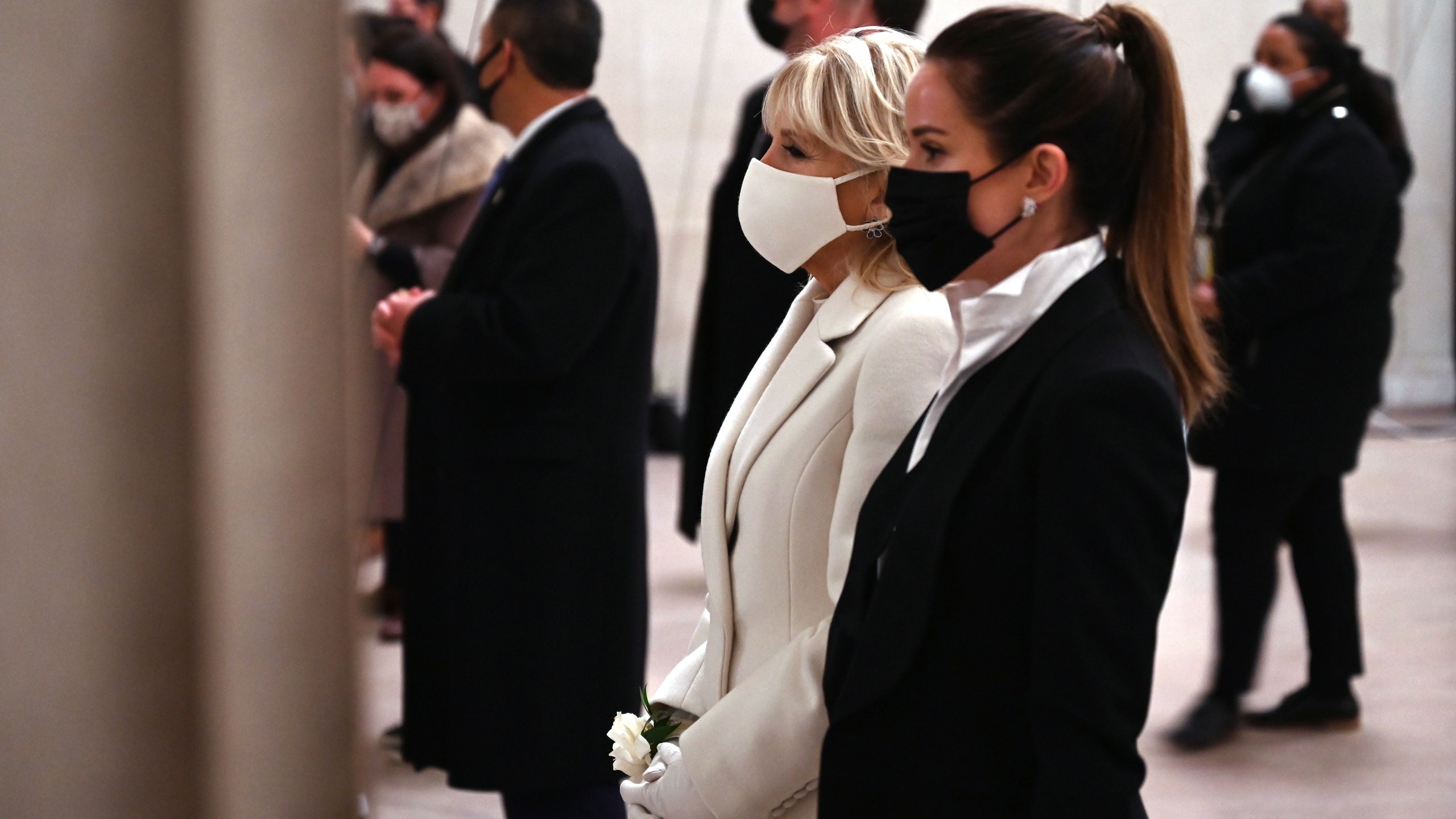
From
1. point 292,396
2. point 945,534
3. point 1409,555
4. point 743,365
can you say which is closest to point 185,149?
point 292,396

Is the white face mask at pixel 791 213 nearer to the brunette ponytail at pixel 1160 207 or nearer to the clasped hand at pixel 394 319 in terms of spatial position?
the brunette ponytail at pixel 1160 207

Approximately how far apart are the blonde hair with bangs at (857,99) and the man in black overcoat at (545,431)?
3.43 feet

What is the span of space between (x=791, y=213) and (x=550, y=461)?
3.74 feet

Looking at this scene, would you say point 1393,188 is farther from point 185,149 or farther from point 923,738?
point 185,149

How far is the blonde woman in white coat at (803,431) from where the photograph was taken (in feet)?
5.25

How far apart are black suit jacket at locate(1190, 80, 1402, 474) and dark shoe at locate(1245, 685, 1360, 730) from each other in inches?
25.6

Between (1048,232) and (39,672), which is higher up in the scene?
(1048,232)

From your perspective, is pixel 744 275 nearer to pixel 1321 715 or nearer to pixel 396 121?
pixel 396 121

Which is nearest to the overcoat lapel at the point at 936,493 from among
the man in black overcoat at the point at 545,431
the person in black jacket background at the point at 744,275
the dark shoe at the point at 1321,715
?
the person in black jacket background at the point at 744,275

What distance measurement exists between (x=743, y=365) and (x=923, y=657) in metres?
1.79

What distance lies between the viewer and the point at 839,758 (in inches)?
57.4

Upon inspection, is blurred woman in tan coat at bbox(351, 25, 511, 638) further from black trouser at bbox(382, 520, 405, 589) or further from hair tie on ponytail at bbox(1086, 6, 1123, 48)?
hair tie on ponytail at bbox(1086, 6, 1123, 48)

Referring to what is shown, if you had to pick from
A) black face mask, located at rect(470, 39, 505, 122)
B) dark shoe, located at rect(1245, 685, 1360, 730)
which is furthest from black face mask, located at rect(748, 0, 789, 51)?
dark shoe, located at rect(1245, 685, 1360, 730)

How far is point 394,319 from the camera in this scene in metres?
2.81
